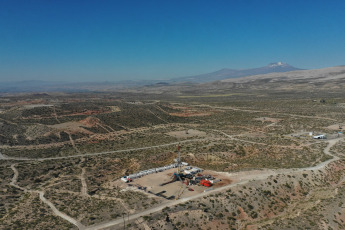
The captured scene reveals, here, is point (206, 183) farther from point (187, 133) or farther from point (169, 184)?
point (187, 133)

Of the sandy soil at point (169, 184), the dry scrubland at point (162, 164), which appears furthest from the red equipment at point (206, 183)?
the dry scrubland at point (162, 164)

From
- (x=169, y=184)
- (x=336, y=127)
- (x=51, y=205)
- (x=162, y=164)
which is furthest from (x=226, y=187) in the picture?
(x=336, y=127)

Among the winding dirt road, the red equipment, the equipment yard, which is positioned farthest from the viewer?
the red equipment

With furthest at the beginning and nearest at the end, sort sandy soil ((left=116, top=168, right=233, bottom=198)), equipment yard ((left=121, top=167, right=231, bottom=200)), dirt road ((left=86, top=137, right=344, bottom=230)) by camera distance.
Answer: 1. sandy soil ((left=116, top=168, right=233, bottom=198))
2. equipment yard ((left=121, top=167, right=231, bottom=200))
3. dirt road ((left=86, top=137, right=344, bottom=230))

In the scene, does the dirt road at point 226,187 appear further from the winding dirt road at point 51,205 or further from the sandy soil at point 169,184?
the winding dirt road at point 51,205

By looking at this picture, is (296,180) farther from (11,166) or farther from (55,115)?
(55,115)

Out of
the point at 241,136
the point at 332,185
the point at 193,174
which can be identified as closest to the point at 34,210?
the point at 193,174

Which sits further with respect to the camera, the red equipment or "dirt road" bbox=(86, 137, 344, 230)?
the red equipment

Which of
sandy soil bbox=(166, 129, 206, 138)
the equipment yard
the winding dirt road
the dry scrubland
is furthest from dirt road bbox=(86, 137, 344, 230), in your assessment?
sandy soil bbox=(166, 129, 206, 138)

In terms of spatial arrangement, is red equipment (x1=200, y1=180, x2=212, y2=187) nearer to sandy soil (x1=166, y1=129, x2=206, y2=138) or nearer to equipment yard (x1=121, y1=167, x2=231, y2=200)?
equipment yard (x1=121, y1=167, x2=231, y2=200)
